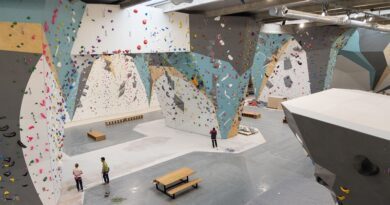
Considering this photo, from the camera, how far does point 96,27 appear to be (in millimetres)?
6820

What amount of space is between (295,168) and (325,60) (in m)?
8.79

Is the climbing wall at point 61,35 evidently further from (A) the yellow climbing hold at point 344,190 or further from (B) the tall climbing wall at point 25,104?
(A) the yellow climbing hold at point 344,190

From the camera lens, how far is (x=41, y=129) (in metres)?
5.34

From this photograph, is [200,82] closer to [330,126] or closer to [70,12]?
[70,12]

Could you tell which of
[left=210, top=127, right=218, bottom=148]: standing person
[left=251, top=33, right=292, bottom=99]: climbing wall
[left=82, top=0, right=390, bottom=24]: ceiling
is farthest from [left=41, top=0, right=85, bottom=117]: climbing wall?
[left=251, top=33, right=292, bottom=99]: climbing wall

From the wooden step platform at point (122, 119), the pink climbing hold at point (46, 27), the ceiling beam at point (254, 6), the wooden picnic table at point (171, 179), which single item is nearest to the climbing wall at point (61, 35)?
the pink climbing hold at point (46, 27)

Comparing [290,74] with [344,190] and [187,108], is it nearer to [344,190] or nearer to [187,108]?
[187,108]

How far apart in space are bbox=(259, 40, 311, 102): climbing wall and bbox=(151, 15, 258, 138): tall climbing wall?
5.72m

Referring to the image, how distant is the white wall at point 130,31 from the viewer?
22.1ft

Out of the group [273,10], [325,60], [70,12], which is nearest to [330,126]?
[273,10]

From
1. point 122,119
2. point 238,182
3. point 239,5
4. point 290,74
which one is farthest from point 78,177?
point 290,74

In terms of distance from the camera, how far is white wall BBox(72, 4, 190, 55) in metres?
6.73

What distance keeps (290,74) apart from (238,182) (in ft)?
33.6

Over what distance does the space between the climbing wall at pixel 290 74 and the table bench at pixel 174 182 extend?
10.5 m
